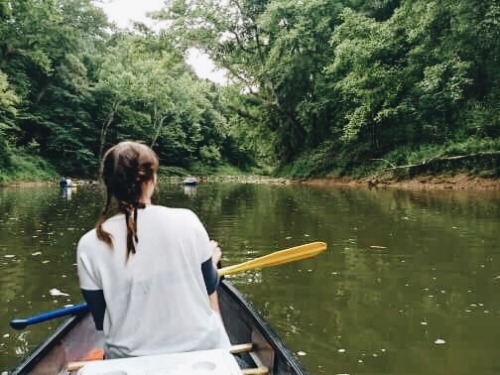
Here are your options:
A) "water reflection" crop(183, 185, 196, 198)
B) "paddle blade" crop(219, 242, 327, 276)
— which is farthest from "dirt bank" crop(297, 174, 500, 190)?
"paddle blade" crop(219, 242, 327, 276)

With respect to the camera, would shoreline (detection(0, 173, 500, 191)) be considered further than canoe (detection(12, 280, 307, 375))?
Yes

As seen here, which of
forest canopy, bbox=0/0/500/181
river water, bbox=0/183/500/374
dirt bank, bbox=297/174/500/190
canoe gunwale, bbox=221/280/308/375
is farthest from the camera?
forest canopy, bbox=0/0/500/181

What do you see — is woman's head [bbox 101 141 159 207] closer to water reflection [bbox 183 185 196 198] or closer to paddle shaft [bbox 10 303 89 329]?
paddle shaft [bbox 10 303 89 329]

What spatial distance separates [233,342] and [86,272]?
2088 mm

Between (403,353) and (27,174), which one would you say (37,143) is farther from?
(403,353)

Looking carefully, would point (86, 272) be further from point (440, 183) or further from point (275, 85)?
point (275, 85)

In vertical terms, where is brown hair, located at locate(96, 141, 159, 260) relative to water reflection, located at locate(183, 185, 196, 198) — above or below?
above

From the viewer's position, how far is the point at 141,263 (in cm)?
209

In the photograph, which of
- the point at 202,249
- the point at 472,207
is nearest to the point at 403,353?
the point at 202,249

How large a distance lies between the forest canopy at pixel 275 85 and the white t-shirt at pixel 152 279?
1751 cm

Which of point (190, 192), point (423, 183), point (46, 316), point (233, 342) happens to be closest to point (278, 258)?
point (233, 342)

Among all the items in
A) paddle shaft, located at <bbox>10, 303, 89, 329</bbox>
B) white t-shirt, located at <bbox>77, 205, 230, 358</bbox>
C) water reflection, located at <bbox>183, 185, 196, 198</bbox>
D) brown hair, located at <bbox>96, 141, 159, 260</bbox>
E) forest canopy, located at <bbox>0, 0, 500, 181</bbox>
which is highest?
forest canopy, located at <bbox>0, 0, 500, 181</bbox>

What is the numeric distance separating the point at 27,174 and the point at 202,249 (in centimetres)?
3137

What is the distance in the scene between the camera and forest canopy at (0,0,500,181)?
2009cm
